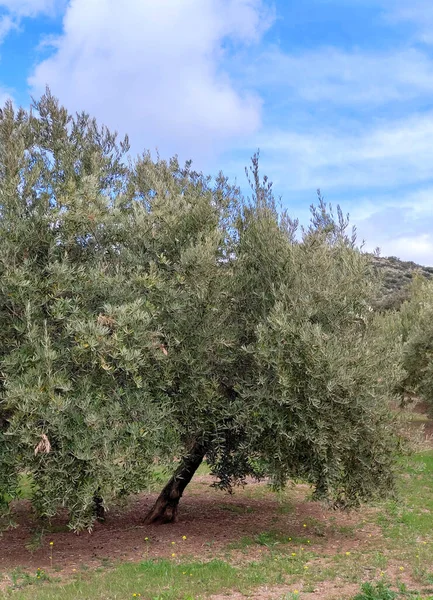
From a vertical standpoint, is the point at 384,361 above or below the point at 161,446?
above

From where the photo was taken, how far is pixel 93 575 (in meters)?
10.3

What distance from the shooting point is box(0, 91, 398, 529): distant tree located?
9.46 m

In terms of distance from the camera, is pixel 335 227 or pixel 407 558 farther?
pixel 335 227

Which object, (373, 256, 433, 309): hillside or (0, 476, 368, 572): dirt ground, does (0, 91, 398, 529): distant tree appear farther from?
(373, 256, 433, 309): hillside

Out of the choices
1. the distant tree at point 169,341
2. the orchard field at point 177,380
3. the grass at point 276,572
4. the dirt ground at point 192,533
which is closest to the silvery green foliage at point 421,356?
the dirt ground at point 192,533

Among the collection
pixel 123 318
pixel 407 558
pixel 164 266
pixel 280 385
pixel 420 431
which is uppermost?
pixel 164 266

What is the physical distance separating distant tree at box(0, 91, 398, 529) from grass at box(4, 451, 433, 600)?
1168mm

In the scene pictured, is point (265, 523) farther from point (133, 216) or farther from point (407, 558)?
point (133, 216)

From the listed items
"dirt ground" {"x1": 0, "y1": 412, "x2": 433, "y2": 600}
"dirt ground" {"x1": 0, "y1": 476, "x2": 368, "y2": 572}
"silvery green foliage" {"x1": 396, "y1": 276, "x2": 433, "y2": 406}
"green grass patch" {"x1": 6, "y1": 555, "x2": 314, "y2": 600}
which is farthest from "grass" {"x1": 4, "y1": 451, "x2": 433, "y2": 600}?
"silvery green foliage" {"x1": 396, "y1": 276, "x2": 433, "y2": 406}

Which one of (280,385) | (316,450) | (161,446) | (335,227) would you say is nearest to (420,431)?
(316,450)

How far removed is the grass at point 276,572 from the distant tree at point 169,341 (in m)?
1.17

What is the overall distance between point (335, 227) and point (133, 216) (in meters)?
4.69

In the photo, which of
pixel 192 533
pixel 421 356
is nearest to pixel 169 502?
pixel 192 533

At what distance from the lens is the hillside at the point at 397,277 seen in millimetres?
65981
